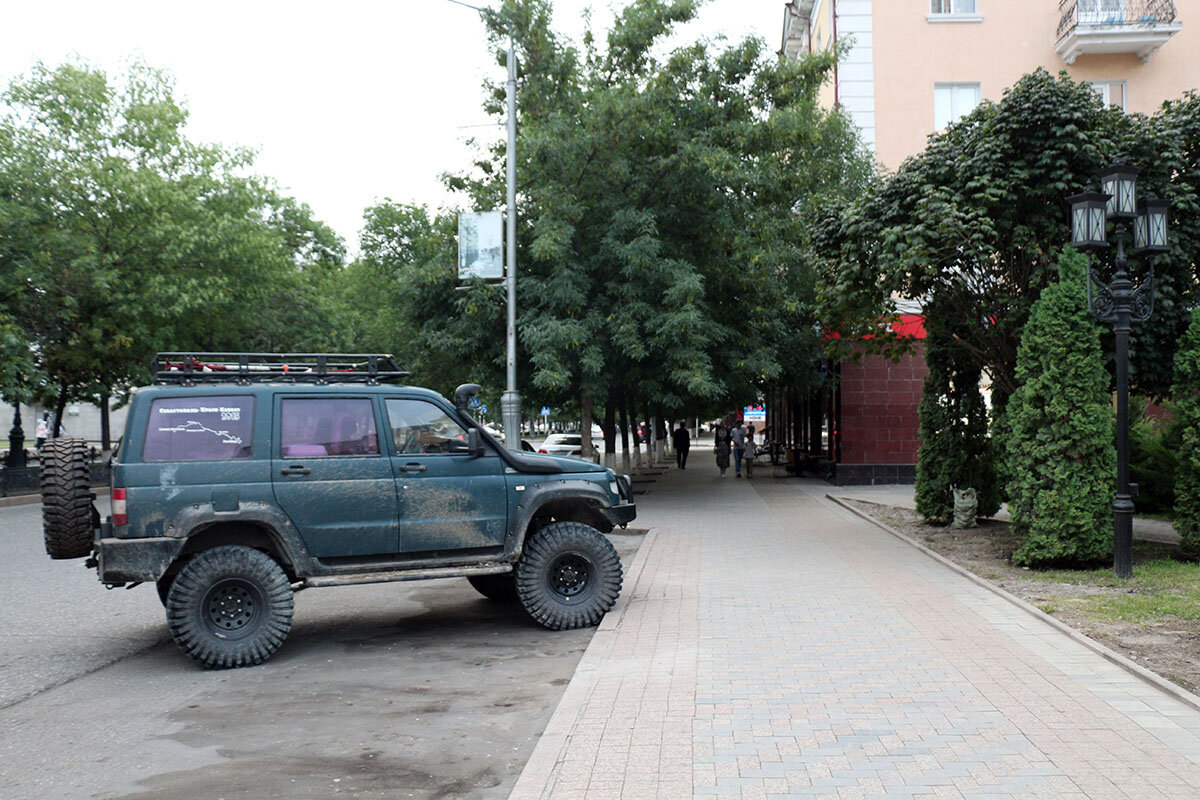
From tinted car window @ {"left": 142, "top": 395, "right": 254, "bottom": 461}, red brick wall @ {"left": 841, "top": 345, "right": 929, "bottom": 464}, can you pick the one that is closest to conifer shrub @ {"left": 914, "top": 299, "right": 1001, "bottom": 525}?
red brick wall @ {"left": 841, "top": 345, "right": 929, "bottom": 464}

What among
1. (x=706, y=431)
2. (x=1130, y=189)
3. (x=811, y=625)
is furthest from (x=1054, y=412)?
(x=706, y=431)

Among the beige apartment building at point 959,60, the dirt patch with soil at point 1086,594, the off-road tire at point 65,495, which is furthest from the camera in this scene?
the beige apartment building at point 959,60

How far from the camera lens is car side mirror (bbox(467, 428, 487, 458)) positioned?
8.08 m

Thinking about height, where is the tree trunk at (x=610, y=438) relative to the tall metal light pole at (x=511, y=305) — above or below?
below

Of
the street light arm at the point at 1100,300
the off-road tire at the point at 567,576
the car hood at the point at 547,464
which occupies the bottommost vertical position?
the off-road tire at the point at 567,576

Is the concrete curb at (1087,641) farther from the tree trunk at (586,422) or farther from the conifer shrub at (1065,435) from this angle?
the tree trunk at (586,422)

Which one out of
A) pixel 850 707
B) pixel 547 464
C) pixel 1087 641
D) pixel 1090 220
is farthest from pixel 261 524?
pixel 1090 220

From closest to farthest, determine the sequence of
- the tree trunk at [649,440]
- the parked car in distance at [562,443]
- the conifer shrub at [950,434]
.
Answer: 1. the conifer shrub at [950,434]
2. the parked car in distance at [562,443]
3. the tree trunk at [649,440]

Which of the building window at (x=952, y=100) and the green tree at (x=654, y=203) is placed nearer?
the green tree at (x=654, y=203)

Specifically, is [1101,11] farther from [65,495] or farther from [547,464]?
[65,495]

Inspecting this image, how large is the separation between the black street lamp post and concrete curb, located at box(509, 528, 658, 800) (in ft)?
16.7

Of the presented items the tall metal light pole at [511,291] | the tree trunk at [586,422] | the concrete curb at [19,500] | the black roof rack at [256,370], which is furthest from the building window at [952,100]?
the concrete curb at [19,500]

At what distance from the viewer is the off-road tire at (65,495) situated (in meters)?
7.22

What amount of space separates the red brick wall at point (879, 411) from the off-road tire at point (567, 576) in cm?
1829
